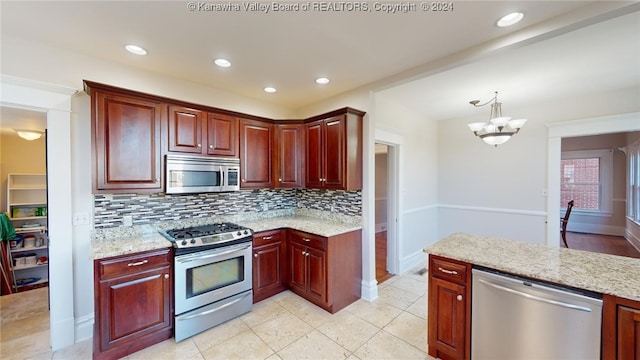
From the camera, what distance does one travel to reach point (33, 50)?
2.19 metres

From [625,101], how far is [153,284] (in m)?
6.09

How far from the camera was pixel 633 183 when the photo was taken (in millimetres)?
5633

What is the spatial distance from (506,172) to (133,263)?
5.41 meters

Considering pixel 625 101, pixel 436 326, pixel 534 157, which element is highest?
pixel 625 101

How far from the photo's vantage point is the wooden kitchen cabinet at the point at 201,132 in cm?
268

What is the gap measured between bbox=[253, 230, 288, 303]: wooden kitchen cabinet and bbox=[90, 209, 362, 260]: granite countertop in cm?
13

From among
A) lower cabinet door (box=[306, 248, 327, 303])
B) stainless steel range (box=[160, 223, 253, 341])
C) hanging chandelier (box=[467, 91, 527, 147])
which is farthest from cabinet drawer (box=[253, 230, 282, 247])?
hanging chandelier (box=[467, 91, 527, 147])

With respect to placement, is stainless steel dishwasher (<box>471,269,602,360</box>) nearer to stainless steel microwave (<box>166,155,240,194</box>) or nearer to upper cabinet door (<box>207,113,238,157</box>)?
stainless steel microwave (<box>166,155,240,194</box>)

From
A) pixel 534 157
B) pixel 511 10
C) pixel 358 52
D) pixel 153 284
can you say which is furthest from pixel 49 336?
pixel 534 157

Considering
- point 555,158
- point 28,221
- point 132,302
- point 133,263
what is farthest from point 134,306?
point 555,158

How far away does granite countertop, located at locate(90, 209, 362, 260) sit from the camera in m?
2.23

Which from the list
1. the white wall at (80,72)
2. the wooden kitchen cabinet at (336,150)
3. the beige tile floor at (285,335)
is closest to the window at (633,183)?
the beige tile floor at (285,335)

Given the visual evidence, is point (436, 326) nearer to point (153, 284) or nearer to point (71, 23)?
point (153, 284)

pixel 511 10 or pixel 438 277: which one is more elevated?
pixel 511 10
